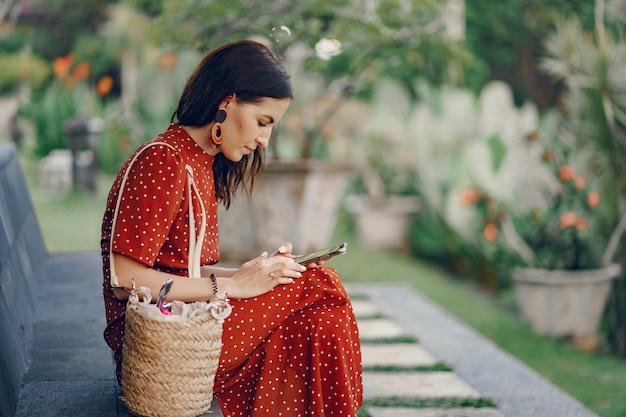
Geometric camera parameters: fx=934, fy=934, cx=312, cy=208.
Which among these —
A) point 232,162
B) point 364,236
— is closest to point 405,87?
point 364,236

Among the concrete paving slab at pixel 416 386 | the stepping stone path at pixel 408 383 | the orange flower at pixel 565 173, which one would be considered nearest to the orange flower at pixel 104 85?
the orange flower at pixel 565 173

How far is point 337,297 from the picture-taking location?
7.43 feet

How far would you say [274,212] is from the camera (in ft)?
20.3

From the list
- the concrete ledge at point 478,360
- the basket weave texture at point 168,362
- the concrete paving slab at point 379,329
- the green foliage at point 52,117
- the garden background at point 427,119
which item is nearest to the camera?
the basket weave texture at point 168,362

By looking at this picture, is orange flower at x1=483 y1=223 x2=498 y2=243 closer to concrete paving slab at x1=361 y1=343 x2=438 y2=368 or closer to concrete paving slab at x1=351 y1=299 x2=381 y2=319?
concrete paving slab at x1=351 y1=299 x2=381 y2=319

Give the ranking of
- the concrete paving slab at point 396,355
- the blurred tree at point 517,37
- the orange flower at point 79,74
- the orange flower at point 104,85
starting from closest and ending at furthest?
the concrete paving slab at point 396,355 → the orange flower at point 79,74 → the orange flower at point 104,85 → the blurred tree at point 517,37

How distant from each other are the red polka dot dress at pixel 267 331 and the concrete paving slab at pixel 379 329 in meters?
2.01

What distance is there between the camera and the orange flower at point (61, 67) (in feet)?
32.1

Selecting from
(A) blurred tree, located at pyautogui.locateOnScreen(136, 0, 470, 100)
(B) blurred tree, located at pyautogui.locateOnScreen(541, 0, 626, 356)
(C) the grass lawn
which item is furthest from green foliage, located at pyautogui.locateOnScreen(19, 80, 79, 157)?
(B) blurred tree, located at pyautogui.locateOnScreen(541, 0, 626, 356)

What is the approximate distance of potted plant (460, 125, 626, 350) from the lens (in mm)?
5109

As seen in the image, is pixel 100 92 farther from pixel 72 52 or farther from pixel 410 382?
pixel 410 382

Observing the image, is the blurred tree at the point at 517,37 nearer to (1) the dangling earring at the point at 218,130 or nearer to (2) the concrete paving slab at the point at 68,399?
(1) the dangling earring at the point at 218,130

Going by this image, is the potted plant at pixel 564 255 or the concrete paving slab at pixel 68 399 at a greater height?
the concrete paving slab at pixel 68 399

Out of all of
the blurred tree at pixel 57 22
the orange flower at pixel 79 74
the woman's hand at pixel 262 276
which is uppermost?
the blurred tree at pixel 57 22
